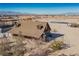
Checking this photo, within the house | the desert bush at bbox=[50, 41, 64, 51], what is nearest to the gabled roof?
the house

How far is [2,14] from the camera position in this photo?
34938 millimetres

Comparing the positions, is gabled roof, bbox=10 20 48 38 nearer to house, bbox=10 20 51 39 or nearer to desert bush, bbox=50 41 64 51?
house, bbox=10 20 51 39

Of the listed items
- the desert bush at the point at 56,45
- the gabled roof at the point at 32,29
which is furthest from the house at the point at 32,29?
the desert bush at the point at 56,45

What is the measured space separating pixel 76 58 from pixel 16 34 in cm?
46

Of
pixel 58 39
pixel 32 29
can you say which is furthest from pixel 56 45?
pixel 32 29

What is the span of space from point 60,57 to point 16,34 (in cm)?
36

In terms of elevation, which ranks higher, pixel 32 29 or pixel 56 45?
pixel 32 29

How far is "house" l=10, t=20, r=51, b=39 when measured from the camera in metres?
34.9

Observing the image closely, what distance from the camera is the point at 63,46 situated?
1375 inches

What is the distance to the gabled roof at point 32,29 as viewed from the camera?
34.9 m

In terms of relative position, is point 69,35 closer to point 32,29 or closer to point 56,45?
point 56,45

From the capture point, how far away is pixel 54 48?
34.9 metres

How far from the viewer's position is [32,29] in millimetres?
34938

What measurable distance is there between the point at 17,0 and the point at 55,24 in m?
0.32
